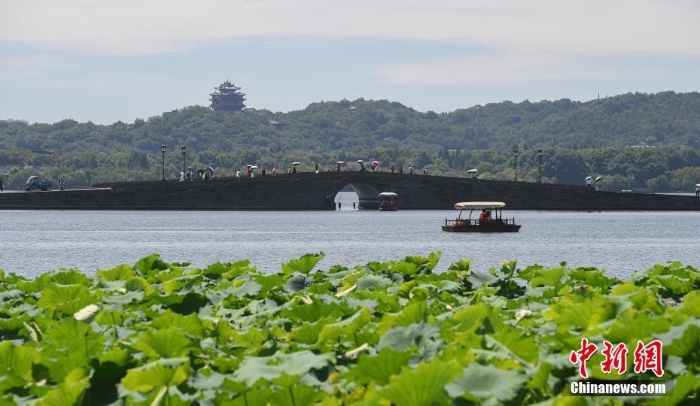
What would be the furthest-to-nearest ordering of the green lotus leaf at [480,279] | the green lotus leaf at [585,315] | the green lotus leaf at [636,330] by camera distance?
the green lotus leaf at [480,279]
the green lotus leaf at [585,315]
the green lotus leaf at [636,330]

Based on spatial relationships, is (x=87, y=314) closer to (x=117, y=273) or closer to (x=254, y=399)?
(x=254, y=399)

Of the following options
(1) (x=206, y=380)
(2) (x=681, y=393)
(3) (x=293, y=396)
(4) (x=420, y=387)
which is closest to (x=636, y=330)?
(2) (x=681, y=393)

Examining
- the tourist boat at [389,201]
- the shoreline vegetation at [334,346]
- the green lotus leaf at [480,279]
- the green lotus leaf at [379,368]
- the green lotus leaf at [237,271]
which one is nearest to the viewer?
the shoreline vegetation at [334,346]

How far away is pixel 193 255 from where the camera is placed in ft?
203

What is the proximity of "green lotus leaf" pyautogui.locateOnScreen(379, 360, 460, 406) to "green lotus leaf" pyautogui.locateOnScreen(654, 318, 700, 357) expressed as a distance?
163 centimetres

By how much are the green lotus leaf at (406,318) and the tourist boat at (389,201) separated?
125411mm

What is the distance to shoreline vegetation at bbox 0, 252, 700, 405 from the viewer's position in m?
6.72

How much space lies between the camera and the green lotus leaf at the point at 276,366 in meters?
6.91

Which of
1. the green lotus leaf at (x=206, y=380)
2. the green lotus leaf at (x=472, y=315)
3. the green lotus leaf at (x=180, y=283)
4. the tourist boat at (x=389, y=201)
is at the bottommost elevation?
the tourist boat at (x=389, y=201)

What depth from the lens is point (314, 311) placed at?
9.98 meters

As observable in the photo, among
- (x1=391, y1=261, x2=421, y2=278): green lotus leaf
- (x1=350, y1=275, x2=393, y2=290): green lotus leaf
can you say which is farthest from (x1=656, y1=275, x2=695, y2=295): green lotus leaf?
(x1=350, y1=275, x2=393, y2=290): green lotus leaf

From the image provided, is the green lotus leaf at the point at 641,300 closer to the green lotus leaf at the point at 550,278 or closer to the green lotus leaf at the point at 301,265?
the green lotus leaf at the point at 550,278

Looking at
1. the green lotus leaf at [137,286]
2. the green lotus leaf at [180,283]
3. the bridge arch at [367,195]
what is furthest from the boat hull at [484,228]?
the green lotus leaf at [137,286]

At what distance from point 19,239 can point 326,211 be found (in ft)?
195
